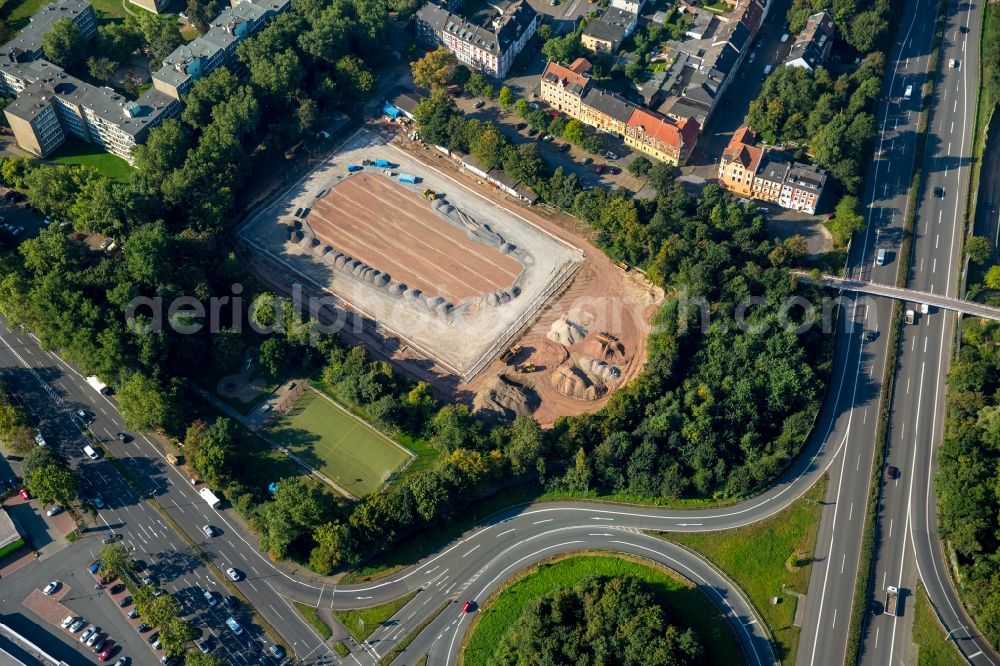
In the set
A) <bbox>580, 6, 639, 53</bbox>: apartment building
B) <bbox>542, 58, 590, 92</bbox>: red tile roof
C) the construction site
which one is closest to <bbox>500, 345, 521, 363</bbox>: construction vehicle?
the construction site

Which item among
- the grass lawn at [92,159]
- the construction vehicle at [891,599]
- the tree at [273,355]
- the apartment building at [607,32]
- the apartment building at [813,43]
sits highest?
the apartment building at [813,43]

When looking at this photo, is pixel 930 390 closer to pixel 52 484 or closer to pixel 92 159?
pixel 52 484

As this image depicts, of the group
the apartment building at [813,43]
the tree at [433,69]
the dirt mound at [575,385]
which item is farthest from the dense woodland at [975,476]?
the tree at [433,69]

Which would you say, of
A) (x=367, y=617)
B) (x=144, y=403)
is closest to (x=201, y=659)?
(x=367, y=617)

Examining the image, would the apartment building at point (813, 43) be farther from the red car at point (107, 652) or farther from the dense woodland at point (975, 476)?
the red car at point (107, 652)

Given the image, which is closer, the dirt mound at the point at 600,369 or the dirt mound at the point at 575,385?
the dirt mound at the point at 575,385

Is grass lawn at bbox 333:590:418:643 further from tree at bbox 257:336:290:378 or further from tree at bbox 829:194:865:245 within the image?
tree at bbox 829:194:865:245

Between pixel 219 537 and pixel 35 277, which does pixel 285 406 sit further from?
pixel 35 277
